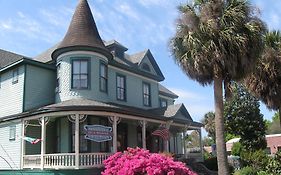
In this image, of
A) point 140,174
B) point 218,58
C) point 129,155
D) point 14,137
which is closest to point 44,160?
point 14,137

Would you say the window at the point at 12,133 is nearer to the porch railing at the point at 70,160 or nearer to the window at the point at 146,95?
the porch railing at the point at 70,160

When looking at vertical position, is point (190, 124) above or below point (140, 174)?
above

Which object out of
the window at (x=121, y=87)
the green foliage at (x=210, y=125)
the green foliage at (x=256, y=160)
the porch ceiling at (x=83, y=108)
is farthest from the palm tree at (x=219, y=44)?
the green foliage at (x=210, y=125)

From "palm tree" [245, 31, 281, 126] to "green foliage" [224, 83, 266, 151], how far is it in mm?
12460

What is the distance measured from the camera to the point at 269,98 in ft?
79.0

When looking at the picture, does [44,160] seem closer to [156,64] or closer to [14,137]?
[14,137]

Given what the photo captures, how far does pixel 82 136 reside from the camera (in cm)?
2236

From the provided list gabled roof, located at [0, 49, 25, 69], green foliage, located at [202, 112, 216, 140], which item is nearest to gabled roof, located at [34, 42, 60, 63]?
gabled roof, located at [0, 49, 25, 69]

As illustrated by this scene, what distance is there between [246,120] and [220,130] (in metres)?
22.5

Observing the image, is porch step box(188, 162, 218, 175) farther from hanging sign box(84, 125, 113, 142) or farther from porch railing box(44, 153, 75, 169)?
porch railing box(44, 153, 75, 169)

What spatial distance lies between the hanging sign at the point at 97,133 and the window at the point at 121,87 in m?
6.20

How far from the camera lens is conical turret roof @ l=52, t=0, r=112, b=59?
23.5 meters

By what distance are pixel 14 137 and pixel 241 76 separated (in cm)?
1494

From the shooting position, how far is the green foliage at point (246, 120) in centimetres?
3728
